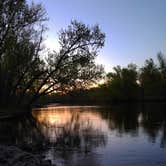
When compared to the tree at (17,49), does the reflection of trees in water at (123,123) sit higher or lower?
lower

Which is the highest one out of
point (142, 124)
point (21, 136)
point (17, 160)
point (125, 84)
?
point (125, 84)

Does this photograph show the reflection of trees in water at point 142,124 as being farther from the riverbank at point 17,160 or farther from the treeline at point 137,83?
the treeline at point 137,83

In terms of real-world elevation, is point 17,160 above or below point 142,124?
below

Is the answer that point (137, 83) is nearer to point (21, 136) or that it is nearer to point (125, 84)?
point (125, 84)

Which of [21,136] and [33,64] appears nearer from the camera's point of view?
[21,136]

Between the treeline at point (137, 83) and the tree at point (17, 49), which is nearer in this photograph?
the tree at point (17, 49)

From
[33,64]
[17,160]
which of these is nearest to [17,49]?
[33,64]

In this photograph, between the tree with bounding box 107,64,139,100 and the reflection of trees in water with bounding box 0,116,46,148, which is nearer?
the reflection of trees in water with bounding box 0,116,46,148

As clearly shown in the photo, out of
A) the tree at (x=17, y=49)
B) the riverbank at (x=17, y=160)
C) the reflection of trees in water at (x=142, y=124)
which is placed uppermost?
the tree at (x=17, y=49)

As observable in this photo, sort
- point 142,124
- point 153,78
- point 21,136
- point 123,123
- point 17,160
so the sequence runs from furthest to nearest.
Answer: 1. point 153,78
2. point 123,123
3. point 142,124
4. point 21,136
5. point 17,160

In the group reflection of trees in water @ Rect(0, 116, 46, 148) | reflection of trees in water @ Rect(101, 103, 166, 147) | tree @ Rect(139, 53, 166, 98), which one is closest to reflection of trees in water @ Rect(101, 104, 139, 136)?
reflection of trees in water @ Rect(101, 103, 166, 147)

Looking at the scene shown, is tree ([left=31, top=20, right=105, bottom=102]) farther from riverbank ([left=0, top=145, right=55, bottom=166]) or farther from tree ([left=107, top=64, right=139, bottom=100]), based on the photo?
tree ([left=107, top=64, right=139, bottom=100])

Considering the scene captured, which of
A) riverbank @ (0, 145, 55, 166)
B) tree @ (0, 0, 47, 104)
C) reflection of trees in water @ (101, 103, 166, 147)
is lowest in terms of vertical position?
riverbank @ (0, 145, 55, 166)

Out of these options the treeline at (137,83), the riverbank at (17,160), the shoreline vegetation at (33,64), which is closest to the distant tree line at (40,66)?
the shoreline vegetation at (33,64)
